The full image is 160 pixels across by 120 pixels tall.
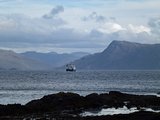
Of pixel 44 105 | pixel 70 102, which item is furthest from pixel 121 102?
pixel 44 105

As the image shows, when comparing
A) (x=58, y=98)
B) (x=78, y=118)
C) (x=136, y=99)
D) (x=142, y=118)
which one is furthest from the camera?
(x=136, y=99)

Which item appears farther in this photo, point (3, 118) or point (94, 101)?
point (94, 101)

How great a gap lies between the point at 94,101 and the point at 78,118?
62.1ft

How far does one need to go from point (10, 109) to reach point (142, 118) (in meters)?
19.4

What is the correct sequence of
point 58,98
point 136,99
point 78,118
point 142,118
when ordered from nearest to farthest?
point 142,118, point 78,118, point 58,98, point 136,99

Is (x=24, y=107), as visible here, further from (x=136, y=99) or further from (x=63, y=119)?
(x=136, y=99)

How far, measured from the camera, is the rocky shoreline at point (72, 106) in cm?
5025

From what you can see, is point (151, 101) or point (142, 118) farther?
point (151, 101)

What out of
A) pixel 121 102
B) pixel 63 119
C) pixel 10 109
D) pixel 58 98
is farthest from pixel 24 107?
pixel 121 102

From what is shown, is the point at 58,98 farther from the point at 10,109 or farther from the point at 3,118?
the point at 3,118

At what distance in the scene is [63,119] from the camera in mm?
49469

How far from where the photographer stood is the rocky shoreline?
50.2 metres

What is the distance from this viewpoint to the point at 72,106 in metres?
64.2

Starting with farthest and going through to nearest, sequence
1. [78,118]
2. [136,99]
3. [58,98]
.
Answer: [136,99] < [58,98] < [78,118]
